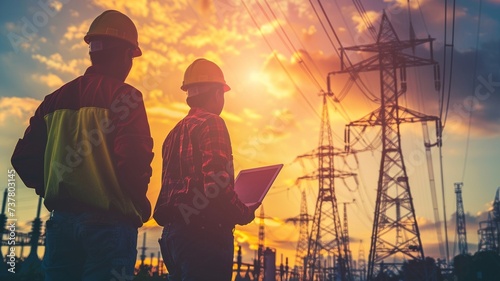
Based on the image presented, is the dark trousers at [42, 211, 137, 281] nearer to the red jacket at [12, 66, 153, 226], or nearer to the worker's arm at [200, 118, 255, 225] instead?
the red jacket at [12, 66, 153, 226]

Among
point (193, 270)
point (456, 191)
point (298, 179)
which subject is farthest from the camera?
point (456, 191)

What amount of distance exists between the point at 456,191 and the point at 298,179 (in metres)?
68.4

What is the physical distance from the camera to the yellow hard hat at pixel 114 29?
3.86 metres

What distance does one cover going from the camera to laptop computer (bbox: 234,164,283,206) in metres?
4.90

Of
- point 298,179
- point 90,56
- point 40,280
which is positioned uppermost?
point 298,179

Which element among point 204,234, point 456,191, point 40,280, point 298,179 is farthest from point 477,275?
point 204,234

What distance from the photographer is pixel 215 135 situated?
449 cm

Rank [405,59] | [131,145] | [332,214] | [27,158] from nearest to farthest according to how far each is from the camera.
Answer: [131,145] → [27,158] → [405,59] → [332,214]

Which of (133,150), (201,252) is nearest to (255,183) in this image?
(201,252)

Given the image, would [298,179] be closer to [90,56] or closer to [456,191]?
[90,56]

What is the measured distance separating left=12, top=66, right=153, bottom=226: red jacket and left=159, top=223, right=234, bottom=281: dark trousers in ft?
2.67

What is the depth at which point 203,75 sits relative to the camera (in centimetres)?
510

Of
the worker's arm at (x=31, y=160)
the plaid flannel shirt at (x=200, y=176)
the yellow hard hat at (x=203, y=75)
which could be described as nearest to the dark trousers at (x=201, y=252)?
the plaid flannel shirt at (x=200, y=176)

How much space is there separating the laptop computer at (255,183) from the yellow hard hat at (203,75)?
2.93 ft
